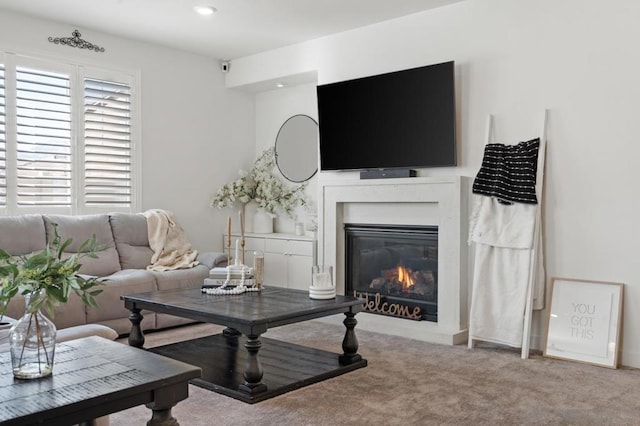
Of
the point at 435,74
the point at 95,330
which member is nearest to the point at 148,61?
the point at 435,74

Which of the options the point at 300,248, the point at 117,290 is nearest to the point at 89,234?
the point at 117,290

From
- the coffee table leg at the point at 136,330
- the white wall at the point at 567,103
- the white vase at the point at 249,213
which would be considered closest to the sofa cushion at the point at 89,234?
the coffee table leg at the point at 136,330

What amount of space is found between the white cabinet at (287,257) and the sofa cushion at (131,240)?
124 cm

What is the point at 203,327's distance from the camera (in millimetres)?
4980

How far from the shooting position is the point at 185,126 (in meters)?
6.22

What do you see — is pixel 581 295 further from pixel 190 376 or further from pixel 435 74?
pixel 190 376

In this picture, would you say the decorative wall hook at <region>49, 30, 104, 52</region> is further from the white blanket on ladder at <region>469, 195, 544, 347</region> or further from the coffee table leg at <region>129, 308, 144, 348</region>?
the white blanket on ladder at <region>469, 195, 544, 347</region>

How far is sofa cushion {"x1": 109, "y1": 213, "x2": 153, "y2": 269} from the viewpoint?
A: 17.2 feet

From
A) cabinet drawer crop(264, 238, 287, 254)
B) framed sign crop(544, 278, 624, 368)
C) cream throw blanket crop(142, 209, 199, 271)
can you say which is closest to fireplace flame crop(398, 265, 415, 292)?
framed sign crop(544, 278, 624, 368)

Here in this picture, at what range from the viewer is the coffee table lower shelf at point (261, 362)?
3266 millimetres

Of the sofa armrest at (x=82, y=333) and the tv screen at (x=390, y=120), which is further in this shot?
the tv screen at (x=390, y=120)

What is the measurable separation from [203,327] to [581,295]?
9.56ft

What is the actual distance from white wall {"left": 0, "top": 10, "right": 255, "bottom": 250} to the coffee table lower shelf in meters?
2.12

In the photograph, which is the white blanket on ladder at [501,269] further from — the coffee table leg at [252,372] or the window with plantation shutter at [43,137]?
the window with plantation shutter at [43,137]
